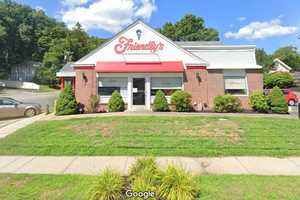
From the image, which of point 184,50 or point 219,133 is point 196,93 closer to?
point 184,50

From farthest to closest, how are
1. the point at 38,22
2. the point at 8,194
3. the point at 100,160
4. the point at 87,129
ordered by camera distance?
the point at 38,22
the point at 87,129
the point at 100,160
the point at 8,194

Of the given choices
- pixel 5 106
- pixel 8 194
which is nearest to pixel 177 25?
pixel 5 106

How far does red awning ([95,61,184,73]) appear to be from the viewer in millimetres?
15953

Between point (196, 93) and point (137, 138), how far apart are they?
349 inches

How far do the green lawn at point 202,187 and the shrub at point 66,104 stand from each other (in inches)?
368

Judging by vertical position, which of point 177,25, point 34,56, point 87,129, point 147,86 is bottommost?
point 87,129

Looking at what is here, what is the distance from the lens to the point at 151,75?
16.7 metres

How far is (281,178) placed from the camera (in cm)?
548

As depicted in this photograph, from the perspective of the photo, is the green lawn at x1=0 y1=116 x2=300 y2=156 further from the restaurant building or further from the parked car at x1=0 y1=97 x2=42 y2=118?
the parked car at x1=0 y1=97 x2=42 y2=118

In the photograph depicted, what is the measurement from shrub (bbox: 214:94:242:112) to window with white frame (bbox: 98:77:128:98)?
254 inches

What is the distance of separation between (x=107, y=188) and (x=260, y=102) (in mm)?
13641

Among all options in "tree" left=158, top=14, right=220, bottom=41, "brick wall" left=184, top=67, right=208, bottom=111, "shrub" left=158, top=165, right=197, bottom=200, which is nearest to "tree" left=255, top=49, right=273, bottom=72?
"tree" left=158, top=14, right=220, bottom=41

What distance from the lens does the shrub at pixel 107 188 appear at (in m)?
4.14

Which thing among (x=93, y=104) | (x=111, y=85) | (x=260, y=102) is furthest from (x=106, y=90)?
(x=260, y=102)
